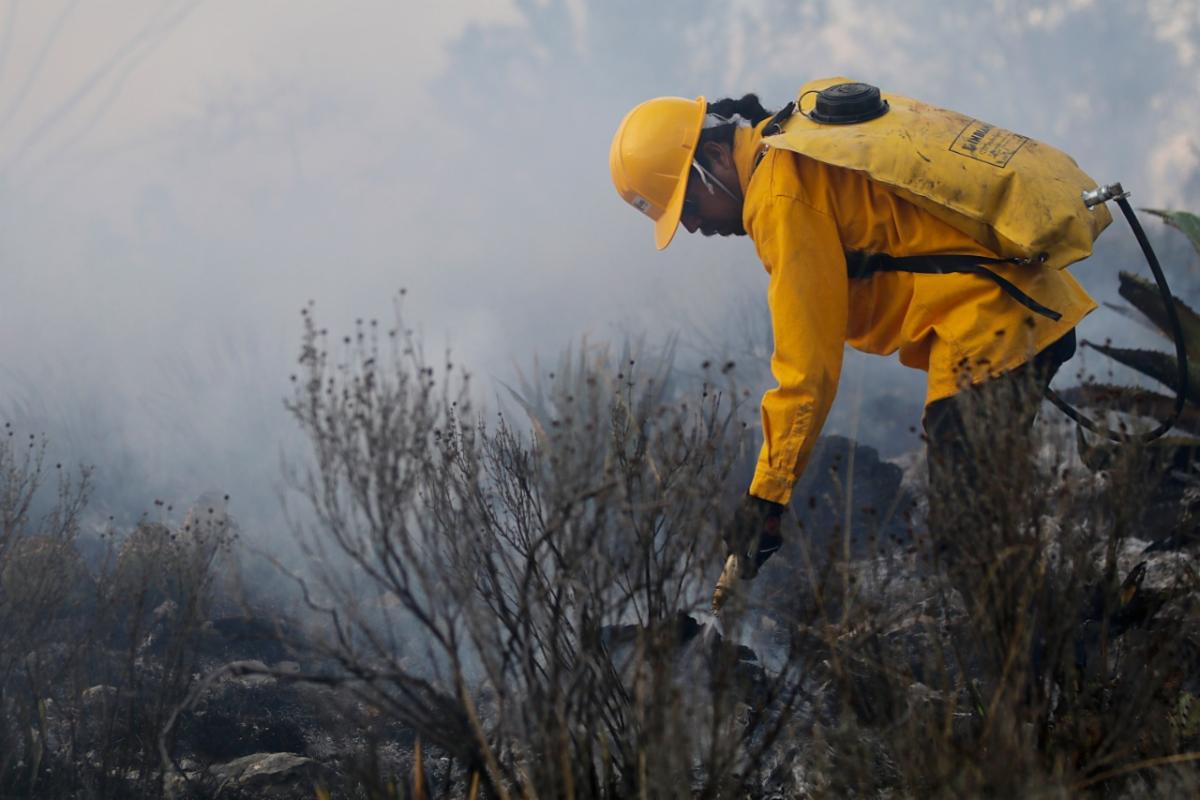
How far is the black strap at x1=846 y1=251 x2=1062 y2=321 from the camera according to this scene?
3.06 metres

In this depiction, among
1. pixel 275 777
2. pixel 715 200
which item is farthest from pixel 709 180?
pixel 275 777

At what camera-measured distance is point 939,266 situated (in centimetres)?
317

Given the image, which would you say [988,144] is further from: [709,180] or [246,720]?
[246,720]

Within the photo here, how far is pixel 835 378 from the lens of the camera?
124 inches

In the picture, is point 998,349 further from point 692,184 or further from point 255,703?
point 255,703

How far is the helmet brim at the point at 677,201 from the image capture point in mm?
3637

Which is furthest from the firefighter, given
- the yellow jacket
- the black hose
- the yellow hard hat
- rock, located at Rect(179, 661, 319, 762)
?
rock, located at Rect(179, 661, 319, 762)

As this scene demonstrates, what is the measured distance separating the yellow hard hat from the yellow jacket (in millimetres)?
434

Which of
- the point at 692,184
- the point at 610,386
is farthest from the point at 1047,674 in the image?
the point at 692,184

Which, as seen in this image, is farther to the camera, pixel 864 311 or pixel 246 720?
pixel 246 720

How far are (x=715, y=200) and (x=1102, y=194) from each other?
1242 mm

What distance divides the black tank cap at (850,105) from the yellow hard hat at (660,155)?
55cm

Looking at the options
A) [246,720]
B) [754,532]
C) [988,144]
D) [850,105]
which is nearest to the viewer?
[754,532]

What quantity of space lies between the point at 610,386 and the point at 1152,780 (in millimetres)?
1820
